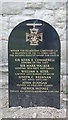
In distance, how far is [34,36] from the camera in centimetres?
265

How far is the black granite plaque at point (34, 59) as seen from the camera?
8.71ft

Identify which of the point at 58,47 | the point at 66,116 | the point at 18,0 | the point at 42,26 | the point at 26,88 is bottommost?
the point at 66,116

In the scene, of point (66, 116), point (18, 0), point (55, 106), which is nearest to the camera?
point (66, 116)

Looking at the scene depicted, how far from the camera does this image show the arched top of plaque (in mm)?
2641

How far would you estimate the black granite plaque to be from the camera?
2654 mm

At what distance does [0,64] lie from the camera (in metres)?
3.23

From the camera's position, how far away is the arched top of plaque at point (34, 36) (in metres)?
2.64

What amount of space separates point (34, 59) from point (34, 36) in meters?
0.24

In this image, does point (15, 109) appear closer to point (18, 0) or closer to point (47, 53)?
point (47, 53)

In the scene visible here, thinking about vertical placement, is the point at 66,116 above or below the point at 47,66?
below

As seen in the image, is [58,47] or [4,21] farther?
[4,21]

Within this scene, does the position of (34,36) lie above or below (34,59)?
above

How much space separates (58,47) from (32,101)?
67 cm

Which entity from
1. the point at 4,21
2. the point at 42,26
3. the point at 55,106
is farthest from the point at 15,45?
the point at 55,106
